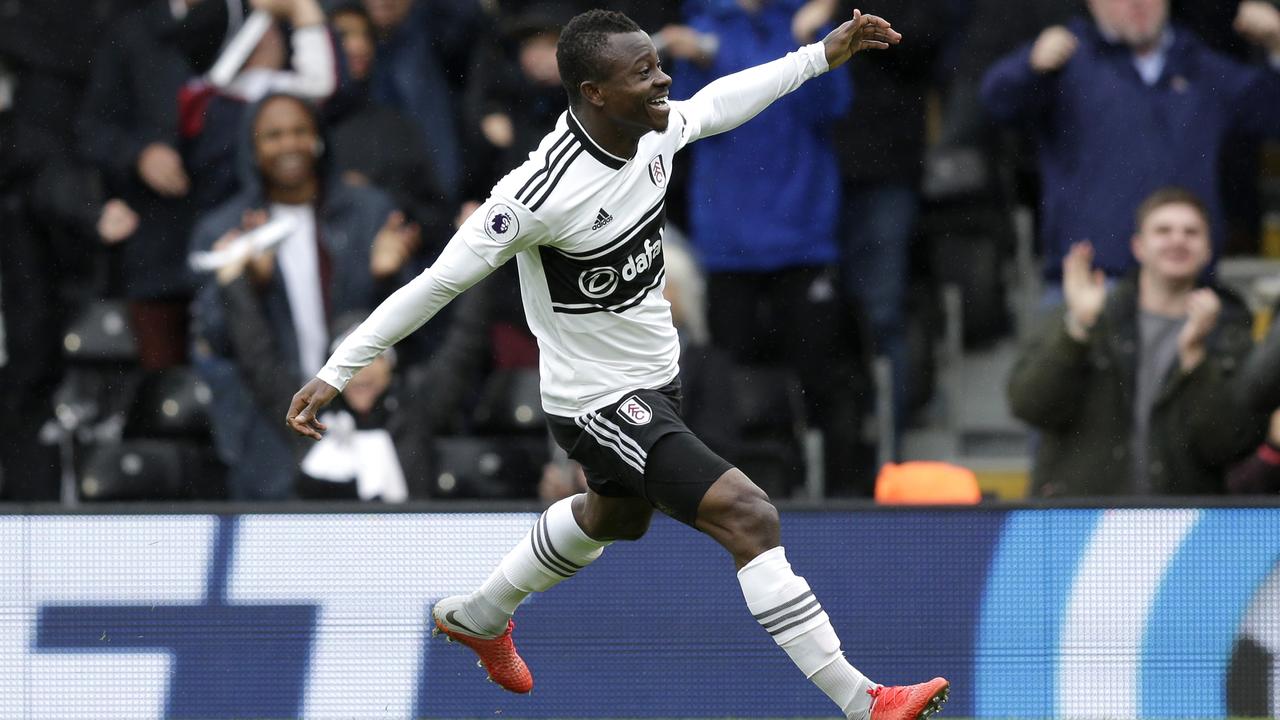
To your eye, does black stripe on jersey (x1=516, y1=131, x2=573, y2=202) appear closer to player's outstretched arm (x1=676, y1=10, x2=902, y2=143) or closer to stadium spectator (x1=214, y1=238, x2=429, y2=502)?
player's outstretched arm (x1=676, y1=10, x2=902, y2=143)

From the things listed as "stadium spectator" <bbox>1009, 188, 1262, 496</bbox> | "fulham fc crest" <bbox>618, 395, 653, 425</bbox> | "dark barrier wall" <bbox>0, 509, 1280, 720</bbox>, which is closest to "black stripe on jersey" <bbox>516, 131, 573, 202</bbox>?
"fulham fc crest" <bbox>618, 395, 653, 425</bbox>

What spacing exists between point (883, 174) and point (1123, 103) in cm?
112

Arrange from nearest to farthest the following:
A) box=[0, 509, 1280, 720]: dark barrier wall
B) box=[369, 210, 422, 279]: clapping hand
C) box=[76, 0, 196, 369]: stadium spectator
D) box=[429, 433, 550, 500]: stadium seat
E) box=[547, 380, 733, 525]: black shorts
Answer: box=[547, 380, 733, 525]: black shorts, box=[0, 509, 1280, 720]: dark barrier wall, box=[429, 433, 550, 500]: stadium seat, box=[369, 210, 422, 279]: clapping hand, box=[76, 0, 196, 369]: stadium spectator

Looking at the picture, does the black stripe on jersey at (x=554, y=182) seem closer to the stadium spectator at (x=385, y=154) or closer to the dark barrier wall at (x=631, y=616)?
the dark barrier wall at (x=631, y=616)

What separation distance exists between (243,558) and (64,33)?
4.04m

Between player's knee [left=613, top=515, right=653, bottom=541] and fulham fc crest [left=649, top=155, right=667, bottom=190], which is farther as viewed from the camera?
player's knee [left=613, top=515, right=653, bottom=541]

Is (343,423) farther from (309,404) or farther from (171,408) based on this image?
(309,404)

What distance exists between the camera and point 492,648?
614 centimetres

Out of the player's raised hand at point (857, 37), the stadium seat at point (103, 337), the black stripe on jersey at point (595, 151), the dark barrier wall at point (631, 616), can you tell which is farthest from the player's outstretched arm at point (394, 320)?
the stadium seat at point (103, 337)

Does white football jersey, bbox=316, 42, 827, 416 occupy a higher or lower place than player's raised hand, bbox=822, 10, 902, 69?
lower

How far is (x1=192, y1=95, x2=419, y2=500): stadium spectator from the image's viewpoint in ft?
28.0

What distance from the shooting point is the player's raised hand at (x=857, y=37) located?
228 inches

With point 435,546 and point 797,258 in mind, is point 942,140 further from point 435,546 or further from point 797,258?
point 435,546

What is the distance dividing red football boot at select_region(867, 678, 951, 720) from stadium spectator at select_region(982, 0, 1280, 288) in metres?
3.63
